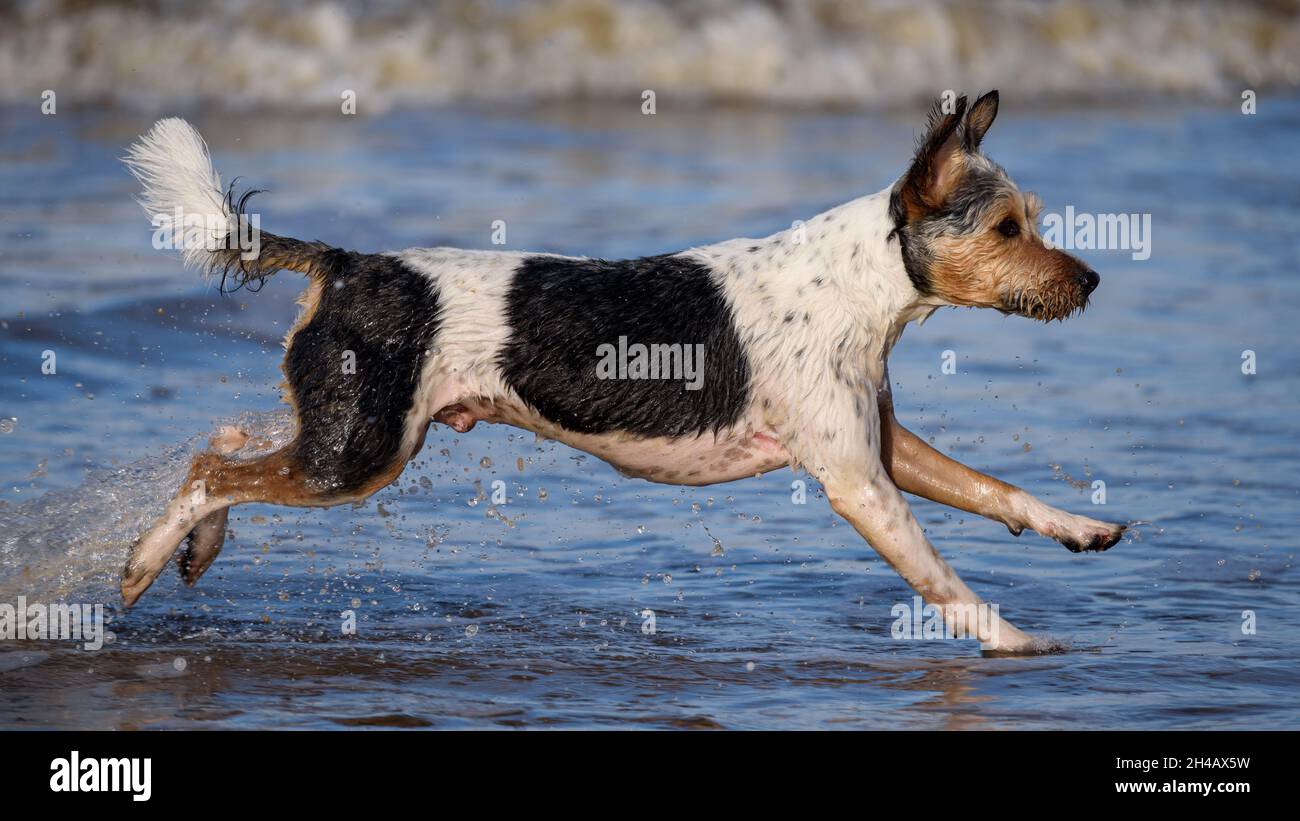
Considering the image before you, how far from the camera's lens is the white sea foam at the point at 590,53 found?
58.6 ft

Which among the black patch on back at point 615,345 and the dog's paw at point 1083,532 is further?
the dog's paw at point 1083,532

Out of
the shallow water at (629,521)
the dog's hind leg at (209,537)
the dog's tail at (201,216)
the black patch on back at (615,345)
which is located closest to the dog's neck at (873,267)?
the black patch on back at (615,345)

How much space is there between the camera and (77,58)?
1795cm

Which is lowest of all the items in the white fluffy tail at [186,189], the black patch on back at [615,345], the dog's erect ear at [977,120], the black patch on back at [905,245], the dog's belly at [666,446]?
the dog's belly at [666,446]

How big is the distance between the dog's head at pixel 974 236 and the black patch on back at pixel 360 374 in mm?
1694

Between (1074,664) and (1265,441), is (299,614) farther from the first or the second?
(1265,441)

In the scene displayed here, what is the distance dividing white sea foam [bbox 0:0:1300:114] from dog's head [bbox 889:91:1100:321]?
39.4 ft

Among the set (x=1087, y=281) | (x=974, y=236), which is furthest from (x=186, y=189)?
(x=1087, y=281)

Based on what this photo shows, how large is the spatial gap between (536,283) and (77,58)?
43.4 feet

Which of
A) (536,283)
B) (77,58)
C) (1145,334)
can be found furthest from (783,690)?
(77,58)

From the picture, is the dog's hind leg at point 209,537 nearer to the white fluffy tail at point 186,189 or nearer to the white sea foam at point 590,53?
the white fluffy tail at point 186,189

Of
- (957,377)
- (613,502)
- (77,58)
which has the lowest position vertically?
(613,502)

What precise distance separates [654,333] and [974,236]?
1.15m

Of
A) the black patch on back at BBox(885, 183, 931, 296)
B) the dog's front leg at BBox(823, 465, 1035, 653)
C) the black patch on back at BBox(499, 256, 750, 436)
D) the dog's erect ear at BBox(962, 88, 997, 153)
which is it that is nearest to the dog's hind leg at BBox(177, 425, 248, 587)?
the black patch on back at BBox(499, 256, 750, 436)
